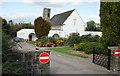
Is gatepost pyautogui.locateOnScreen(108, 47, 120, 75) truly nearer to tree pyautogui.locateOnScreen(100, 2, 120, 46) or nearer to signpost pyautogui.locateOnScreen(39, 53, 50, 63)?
tree pyautogui.locateOnScreen(100, 2, 120, 46)

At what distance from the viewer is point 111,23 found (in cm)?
900

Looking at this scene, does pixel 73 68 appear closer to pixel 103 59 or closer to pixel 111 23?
pixel 103 59

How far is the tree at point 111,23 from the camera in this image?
28.5 ft

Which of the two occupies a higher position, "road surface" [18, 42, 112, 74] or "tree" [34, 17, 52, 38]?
"tree" [34, 17, 52, 38]

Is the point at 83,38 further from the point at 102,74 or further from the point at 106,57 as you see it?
the point at 102,74

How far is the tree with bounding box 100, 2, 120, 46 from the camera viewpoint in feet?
28.5

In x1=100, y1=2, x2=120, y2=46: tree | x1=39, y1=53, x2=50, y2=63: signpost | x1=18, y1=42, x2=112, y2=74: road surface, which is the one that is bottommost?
x1=18, y1=42, x2=112, y2=74: road surface

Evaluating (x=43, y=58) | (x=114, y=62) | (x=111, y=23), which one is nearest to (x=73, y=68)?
(x=114, y=62)

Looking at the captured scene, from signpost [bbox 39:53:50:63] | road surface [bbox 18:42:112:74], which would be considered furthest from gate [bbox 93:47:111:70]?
signpost [bbox 39:53:50:63]

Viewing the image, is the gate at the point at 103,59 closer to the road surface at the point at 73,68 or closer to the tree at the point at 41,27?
the road surface at the point at 73,68

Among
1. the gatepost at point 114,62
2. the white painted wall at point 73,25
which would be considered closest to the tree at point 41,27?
the white painted wall at point 73,25

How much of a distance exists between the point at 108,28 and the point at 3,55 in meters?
7.17

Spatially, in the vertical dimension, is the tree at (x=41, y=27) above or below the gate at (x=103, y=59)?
above


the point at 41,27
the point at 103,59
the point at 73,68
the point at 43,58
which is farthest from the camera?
the point at 41,27
